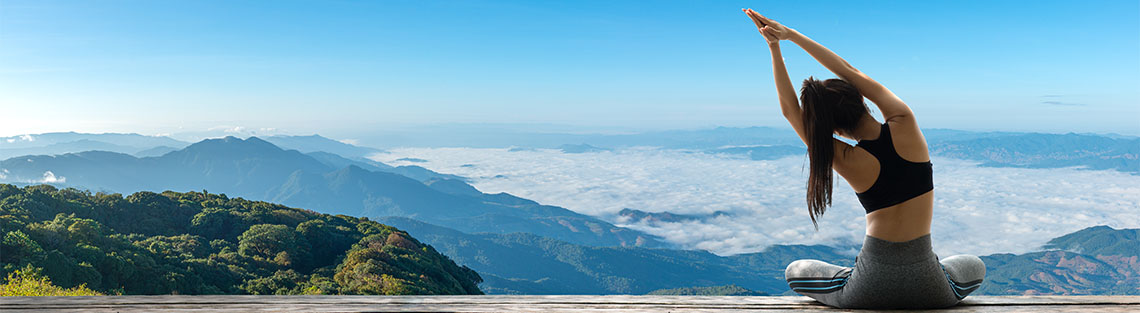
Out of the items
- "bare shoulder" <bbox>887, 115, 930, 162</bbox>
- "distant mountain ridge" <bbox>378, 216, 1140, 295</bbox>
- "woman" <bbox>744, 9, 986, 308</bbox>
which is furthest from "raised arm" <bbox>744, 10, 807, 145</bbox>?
"distant mountain ridge" <bbox>378, 216, 1140, 295</bbox>

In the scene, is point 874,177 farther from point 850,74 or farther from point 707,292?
point 707,292

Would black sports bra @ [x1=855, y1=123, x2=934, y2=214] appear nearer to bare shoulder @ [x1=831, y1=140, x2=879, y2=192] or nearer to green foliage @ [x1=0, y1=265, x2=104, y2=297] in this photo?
bare shoulder @ [x1=831, y1=140, x2=879, y2=192]

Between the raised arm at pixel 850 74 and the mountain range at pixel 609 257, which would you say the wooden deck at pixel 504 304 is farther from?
the mountain range at pixel 609 257

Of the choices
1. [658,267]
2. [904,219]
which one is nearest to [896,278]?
[904,219]

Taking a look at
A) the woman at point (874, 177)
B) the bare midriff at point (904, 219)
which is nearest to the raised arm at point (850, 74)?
the woman at point (874, 177)

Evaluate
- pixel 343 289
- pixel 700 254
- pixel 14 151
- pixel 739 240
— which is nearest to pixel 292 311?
pixel 343 289
